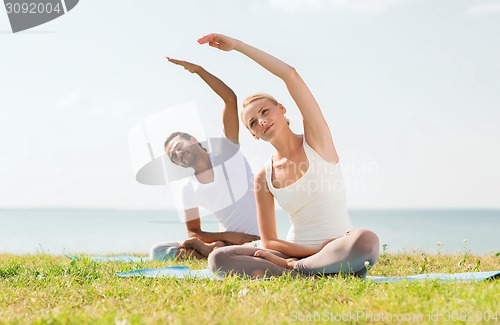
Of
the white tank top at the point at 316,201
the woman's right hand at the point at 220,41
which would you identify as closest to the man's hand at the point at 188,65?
the woman's right hand at the point at 220,41

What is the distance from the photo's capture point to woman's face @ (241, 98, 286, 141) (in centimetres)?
494

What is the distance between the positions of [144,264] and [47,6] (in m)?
3.38

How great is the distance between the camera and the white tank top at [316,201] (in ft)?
16.4

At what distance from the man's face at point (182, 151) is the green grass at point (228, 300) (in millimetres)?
2094

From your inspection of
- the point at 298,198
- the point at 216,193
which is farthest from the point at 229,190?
the point at 298,198

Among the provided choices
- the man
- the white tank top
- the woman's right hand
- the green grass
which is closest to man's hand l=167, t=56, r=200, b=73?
the man

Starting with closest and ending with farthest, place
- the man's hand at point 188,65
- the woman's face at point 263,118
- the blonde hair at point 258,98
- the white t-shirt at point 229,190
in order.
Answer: the woman's face at point 263,118, the blonde hair at point 258,98, the man's hand at point 188,65, the white t-shirt at point 229,190

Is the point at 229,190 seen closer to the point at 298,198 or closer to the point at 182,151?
the point at 182,151

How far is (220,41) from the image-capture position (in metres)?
4.84

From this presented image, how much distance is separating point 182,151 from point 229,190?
779 mm

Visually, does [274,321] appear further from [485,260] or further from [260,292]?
[485,260]

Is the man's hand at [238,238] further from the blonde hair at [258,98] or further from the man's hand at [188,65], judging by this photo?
the blonde hair at [258,98]

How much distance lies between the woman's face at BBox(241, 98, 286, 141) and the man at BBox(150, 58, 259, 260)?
2192 millimetres

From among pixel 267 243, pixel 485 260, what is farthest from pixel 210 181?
pixel 485 260
